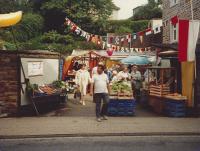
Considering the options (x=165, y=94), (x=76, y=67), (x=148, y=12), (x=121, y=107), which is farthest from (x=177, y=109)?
(x=148, y=12)

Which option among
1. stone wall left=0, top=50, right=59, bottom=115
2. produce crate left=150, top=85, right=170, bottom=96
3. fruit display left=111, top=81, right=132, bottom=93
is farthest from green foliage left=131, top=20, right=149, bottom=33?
stone wall left=0, top=50, right=59, bottom=115

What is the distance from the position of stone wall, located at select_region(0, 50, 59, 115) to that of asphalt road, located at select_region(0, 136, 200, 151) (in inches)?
161

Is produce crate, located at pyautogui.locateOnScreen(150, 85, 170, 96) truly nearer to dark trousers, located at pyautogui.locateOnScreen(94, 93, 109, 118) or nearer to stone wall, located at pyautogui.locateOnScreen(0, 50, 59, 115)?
dark trousers, located at pyautogui.locateOnScreen(94, 93, 109, 118)

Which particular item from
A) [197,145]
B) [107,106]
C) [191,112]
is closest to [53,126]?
[107,106]

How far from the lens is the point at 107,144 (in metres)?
10.4

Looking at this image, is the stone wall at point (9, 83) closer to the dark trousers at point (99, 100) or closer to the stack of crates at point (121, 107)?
the dark trousers at point (99, 100)

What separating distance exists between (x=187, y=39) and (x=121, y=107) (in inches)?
136

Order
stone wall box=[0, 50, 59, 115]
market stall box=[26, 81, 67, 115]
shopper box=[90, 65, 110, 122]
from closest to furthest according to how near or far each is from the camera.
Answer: shopper box=[90, 65, 110, 122] → stone wall box=[0, 50, 59, 115] → market stall box=[26, 81, 67, 115]

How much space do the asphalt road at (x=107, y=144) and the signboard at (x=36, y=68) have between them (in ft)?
17.7

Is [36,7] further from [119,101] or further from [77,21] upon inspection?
[119,101]

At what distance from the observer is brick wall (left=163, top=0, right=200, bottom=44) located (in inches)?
894

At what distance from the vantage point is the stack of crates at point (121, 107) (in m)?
15.4

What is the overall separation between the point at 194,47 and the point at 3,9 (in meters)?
33.1

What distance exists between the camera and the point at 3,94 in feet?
49.7
